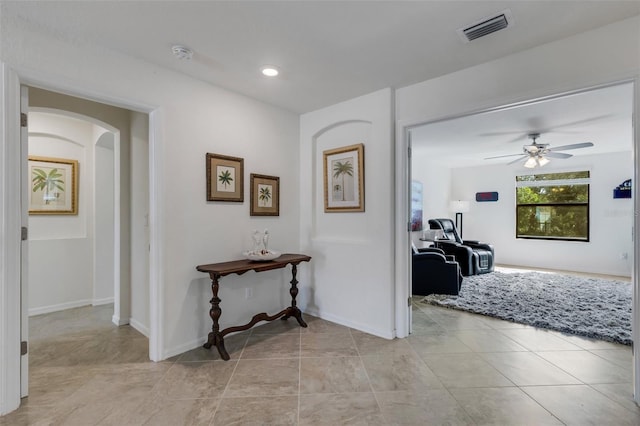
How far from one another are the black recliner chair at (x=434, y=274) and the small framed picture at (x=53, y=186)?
470 centimetres

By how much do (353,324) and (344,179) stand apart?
5.08 ft

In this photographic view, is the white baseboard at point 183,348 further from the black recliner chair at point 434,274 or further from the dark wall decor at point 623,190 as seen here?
the dark wall decor at point 623,190

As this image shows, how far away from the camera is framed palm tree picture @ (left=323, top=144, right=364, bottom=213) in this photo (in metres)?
3.12

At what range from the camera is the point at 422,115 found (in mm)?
2713

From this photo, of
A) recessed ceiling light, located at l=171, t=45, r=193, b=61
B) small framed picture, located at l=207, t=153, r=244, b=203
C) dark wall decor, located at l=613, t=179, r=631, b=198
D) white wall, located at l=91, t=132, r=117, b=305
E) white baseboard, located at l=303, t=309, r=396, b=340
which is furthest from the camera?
dark wall decor, located at l=613, t=179, r=631, b=198

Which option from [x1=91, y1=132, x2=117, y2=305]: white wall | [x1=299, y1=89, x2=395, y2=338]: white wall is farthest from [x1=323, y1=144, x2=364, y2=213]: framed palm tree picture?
[x1=91, y1=132, x2=117, y2=305]: white wall

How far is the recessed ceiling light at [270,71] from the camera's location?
2441 mm

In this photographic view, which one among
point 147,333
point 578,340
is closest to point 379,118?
point 578,340

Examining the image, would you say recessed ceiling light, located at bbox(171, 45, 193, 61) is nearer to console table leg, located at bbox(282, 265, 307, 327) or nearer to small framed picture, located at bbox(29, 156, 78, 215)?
console table leg, located at bbox(282, 265, 307, 327)

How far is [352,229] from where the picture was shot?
3.21 m

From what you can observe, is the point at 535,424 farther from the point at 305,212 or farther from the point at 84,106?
the point at 84,106

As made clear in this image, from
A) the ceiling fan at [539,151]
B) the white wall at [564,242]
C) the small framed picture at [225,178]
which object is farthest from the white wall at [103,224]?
the white wall at [564,242]

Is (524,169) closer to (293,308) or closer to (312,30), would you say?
(293,308)

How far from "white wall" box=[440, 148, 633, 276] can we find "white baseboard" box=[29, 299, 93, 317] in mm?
7252
